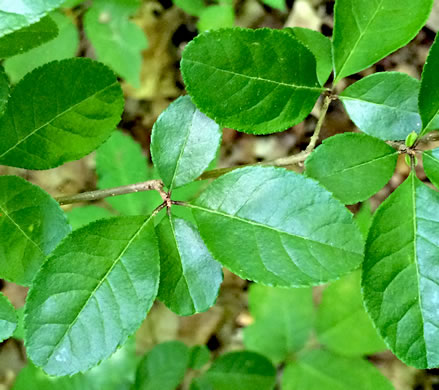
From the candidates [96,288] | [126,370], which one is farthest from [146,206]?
[96,288]

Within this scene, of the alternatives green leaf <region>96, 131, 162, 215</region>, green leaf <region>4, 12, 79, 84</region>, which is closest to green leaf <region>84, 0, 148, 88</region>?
green leaf <region>4, 12, 79, 84</region>

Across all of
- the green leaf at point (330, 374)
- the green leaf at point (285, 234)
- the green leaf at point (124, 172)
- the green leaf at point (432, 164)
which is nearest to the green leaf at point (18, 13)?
the green leaf at point (285, 234)

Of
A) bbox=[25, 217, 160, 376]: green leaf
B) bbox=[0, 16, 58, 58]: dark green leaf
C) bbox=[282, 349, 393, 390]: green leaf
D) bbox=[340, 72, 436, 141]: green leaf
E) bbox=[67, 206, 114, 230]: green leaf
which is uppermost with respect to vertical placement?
bbox=[0, 16, 58, 58]: dark green leaf

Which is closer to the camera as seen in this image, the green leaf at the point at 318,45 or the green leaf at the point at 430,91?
the green leaf at the point at 430,91

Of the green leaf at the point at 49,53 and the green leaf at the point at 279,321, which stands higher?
the green leaf at the point at 49,53

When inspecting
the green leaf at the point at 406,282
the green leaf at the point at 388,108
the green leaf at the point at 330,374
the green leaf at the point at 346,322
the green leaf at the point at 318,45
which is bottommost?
the green leaf at the point at 330,374

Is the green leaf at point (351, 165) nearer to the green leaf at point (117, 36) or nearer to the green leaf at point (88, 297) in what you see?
the green leaf at point (88, 297)

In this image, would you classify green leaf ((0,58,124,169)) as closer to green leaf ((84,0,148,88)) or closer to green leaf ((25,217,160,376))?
green leaf ((25,217,160,376))
